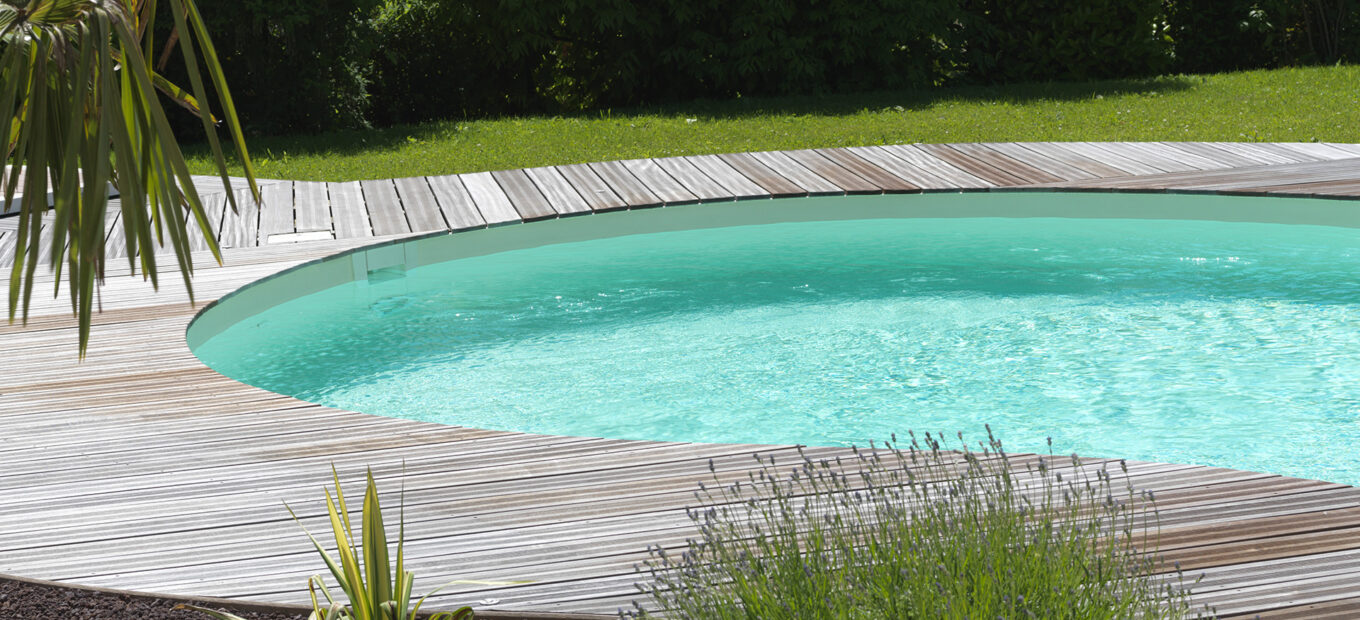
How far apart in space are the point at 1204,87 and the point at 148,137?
11.1m

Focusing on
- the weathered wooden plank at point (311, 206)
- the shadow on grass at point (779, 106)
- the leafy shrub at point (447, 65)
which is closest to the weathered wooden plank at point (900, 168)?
the shadow on grass at point (779, 106)

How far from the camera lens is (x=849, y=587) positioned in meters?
1.95

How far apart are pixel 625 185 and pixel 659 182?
0.73 feet

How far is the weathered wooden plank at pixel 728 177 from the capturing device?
283 inches

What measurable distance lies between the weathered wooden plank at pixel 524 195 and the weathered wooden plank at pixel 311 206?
107 cm

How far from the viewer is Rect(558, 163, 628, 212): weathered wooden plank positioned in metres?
7.01

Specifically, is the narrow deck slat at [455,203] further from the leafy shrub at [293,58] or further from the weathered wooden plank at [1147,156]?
the weathered wooden plank at [1147,156]

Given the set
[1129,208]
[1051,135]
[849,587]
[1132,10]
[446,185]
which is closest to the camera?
[849,587]

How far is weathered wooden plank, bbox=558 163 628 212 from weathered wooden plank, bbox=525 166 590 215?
4 centimetres

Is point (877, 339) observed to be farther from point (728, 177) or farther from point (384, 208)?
point (384, 208)

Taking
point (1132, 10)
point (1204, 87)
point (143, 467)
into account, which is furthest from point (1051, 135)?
point (143, 467)

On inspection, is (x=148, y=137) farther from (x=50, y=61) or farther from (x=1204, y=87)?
(x=1204, y=87)

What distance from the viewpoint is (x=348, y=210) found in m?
7.09

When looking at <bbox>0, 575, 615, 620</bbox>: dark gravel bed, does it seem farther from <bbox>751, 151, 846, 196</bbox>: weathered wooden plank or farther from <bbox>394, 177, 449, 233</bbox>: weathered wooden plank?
<bbox>751, 151, 846, 196</bbox>: weathered wooden plank
